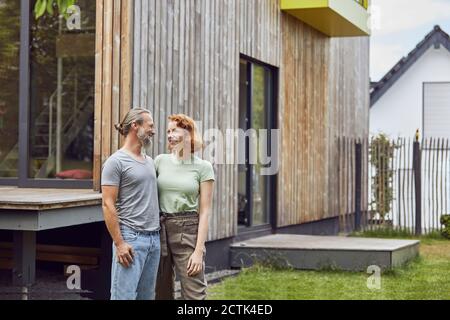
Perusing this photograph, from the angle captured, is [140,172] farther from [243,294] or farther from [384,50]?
Result: [384,50]

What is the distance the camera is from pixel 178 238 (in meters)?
5.73

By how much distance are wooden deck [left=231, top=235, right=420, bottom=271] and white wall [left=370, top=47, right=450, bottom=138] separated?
13.3 m

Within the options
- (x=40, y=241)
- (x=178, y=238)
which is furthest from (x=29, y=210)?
(x=40, y=241)

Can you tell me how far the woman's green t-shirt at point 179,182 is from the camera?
18.7 ft

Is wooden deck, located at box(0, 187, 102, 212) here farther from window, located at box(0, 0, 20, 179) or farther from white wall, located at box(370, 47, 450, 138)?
white wall, located at box(370, 47, 450, 138)

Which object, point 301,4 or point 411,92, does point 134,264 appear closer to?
point 301,4

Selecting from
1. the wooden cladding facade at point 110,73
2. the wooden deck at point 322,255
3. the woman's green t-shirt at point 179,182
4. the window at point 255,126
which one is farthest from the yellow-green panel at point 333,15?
the woman's green t-shirt at point 179,182

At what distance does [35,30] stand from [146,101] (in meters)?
2.47

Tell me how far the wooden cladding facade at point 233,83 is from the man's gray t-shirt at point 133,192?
267 cm

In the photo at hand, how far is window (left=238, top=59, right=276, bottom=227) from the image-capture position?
39.0 feet

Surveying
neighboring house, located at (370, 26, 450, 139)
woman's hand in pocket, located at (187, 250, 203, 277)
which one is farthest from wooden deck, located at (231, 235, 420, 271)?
neighboring house, located at (370, 26, 450, 139)

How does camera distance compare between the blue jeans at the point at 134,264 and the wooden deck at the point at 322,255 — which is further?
the wooden deck at the point at 322,255

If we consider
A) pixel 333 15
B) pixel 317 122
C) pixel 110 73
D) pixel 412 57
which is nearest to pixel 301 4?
pixel 333 15

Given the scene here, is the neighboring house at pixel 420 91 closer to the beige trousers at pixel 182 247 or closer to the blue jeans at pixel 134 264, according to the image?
the beige trousers at pixel 182 247
